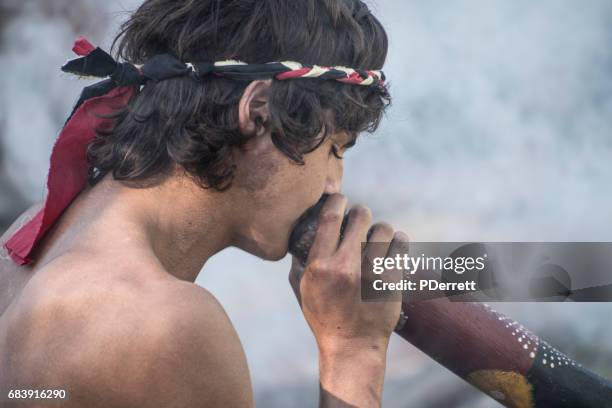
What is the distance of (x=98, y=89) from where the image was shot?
189 cm

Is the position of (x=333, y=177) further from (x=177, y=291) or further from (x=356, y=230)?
(x=177, y=291)

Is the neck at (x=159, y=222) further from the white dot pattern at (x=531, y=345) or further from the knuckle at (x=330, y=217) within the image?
the white dot pattern at (x=531, y=345)

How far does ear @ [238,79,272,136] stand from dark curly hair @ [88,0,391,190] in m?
0.01

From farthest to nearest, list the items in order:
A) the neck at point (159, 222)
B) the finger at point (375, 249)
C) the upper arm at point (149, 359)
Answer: the finger at point (375, 249) → the neck at point (159, 222) → the upper arm at point (149, 359)

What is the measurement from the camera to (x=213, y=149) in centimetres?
183

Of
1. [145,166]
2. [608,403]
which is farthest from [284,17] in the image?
[608,403]

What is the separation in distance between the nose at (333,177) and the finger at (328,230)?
7 cm

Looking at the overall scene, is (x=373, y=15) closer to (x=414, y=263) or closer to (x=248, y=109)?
(x=248, y=109)

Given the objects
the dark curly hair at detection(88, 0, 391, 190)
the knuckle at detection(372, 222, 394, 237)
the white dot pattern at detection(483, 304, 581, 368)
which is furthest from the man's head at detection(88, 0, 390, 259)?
the white dot pattern at detection(483, 304, 581, 368)

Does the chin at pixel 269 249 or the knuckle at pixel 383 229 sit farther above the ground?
the knuckle at pixel 383 229

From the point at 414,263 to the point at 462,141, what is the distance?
1.87 m

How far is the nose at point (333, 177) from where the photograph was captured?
6.39 ft

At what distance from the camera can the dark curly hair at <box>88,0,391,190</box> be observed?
5.94 ft

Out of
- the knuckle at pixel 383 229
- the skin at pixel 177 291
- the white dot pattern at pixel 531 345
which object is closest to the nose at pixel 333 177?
the skin at pixel 177 291
